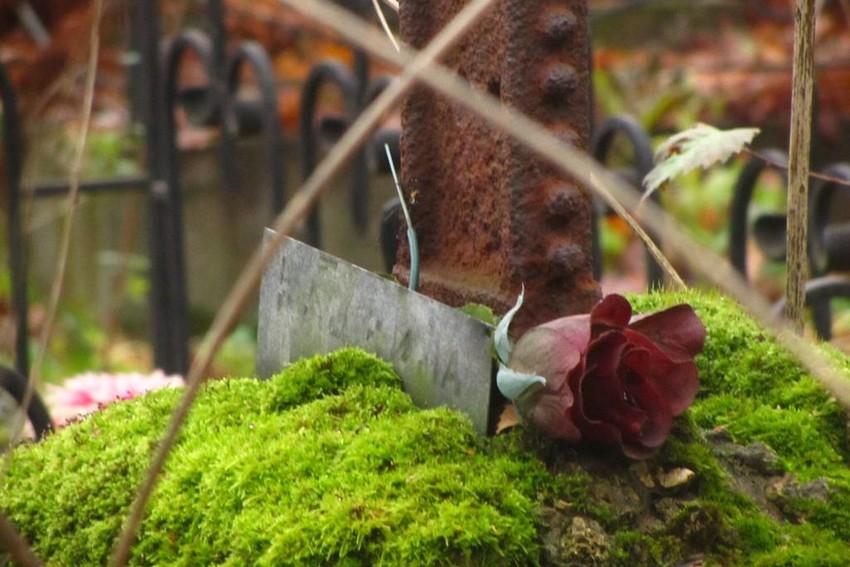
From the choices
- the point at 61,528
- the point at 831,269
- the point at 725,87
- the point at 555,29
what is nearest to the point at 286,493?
Result: the point at 61,528

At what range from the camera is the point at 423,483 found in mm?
1097

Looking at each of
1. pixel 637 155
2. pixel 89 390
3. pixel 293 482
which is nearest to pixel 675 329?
pixel 293 482

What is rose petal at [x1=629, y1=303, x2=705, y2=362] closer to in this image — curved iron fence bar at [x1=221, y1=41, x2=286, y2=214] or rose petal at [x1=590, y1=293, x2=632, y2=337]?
rose petal at [x1=590, y1=293, x2=632, y2=337]

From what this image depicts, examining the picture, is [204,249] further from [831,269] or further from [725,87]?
[831,269]

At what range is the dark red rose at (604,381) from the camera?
3.61ft

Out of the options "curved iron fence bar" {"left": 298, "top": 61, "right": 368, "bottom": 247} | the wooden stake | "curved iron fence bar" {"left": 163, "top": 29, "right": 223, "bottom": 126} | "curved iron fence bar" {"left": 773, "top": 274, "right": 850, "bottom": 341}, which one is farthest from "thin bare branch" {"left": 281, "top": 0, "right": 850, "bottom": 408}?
"curved iron fence bar" {"left": 163, "top": 29, "right": 223, "bottom": 126}

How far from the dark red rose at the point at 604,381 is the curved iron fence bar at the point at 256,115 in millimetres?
2126

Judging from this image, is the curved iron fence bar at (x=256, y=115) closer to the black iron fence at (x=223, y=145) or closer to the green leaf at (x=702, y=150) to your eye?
the black iron fence at (x=223, y=145)

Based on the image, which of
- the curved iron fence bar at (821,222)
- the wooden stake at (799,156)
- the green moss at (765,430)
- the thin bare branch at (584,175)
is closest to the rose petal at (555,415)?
the green moss at (765,430)

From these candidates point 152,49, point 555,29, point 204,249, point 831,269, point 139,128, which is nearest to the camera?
point 555,29

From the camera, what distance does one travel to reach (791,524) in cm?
116

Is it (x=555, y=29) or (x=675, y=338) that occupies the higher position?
(x=555, y=29)

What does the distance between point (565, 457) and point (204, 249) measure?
4.69 meters

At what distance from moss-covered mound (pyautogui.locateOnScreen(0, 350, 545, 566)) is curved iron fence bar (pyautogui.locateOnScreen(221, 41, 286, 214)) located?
1.89 meters
